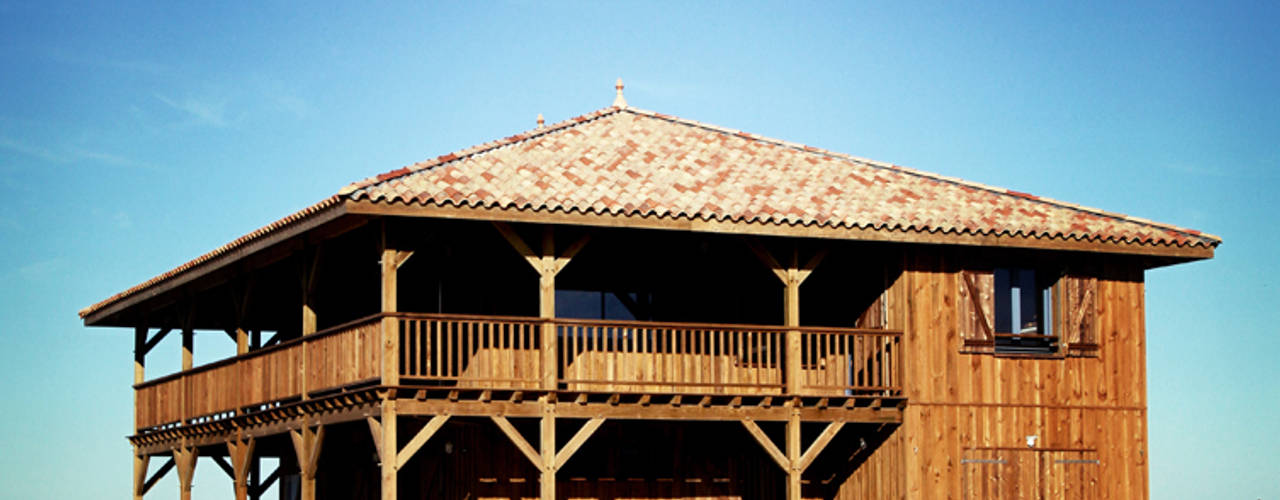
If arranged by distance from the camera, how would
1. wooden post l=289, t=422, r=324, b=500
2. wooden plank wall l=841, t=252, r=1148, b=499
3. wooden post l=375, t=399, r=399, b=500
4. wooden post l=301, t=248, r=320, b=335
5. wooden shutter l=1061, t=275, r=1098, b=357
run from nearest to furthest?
wooden post l=375, t=399, r=399, b=500, wooden post l=301, t=248, r=320, b=335, wooden post l=289, t=422, r=324, b=500, wooden plank wall l=841, t=252, r=1148, b=499, wooden shutter l=1061, t=275, r=1098, b=357

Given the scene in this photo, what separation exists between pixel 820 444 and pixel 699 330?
2330 mm

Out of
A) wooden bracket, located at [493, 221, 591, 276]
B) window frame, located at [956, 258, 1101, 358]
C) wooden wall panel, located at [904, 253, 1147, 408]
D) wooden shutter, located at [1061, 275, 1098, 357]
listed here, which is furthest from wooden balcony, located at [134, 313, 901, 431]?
wooden shutter, located at [1061, 275, 1098, 357]

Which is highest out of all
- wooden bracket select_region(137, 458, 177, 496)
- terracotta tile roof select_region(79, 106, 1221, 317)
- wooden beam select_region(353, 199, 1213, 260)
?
terracotta tile roof select_region(79, 106, 1221, 317)

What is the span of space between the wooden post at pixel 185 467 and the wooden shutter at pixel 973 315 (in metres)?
13.1

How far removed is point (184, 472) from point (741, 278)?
1010 centimetres

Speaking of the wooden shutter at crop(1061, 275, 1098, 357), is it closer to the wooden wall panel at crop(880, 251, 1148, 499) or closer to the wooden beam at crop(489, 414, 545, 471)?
the wooden wall panel at crop(880, 251, 1148, 499)

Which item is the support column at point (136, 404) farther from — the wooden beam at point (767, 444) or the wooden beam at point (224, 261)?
the wooden beam at point (767, 444)

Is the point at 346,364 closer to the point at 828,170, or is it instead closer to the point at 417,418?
the point at 417,418

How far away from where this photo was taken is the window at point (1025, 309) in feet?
102

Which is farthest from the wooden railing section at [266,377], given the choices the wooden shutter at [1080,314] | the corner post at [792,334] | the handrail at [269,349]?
the wooden shutter at [1080,314]

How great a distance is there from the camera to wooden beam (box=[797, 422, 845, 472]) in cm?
2945

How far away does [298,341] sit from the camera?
3017cm

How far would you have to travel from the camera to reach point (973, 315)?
30609 mm

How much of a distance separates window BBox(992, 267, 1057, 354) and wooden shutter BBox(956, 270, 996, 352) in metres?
0.43
